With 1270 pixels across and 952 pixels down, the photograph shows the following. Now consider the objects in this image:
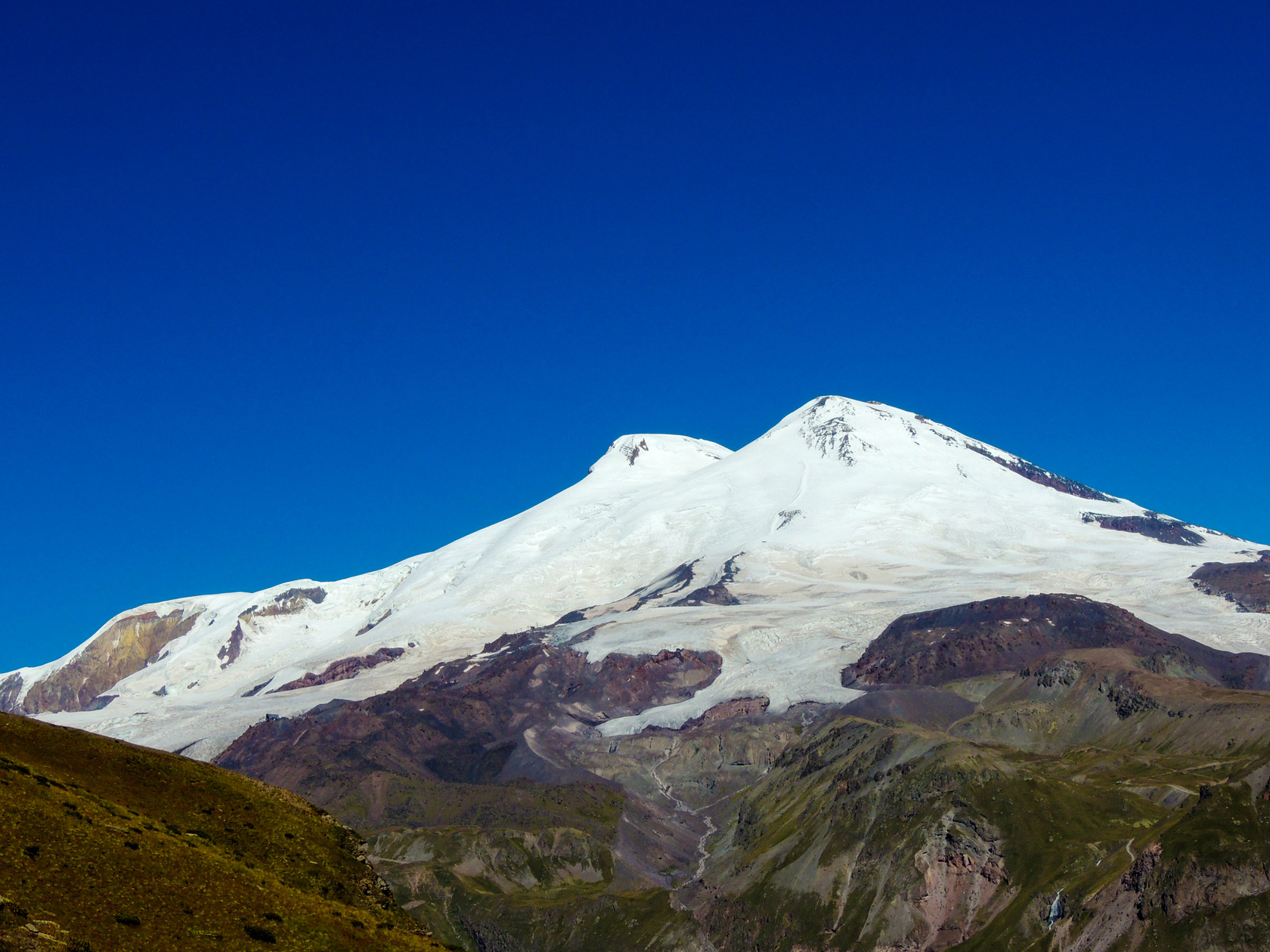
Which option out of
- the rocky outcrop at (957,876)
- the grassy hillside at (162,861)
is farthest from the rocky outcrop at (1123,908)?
the grassy hillside at (162,861)

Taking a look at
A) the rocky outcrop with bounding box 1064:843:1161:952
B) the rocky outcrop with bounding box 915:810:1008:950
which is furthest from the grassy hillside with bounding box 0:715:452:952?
the rocky outcrop with bounding box 915:810:1008:950

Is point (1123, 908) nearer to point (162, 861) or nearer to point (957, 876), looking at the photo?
point (957, 876)

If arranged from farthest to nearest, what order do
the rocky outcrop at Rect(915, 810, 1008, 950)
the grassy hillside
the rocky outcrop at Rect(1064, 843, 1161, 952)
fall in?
the rocky outcrop at Rect(915, 810, 1008, 950) → the rocky outcrop at Rect(1064, 843, 1161, 952) → the grassy hillside

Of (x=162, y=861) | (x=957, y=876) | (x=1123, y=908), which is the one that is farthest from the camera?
(x=957, y=876)

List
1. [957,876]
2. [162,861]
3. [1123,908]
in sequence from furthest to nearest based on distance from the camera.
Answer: [957,876] < [1123,908] < [162,861]

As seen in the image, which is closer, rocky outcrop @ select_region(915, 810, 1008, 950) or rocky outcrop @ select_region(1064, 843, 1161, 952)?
rocky outcrop @ select_region(1064, 843, 1161, 952)

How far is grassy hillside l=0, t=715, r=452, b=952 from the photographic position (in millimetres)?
38781

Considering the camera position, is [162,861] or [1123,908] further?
[1123,908]

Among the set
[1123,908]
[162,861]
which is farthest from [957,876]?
[162,861]

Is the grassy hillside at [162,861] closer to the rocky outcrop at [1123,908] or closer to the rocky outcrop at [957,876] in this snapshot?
the rocky outcrop at [1123,908]

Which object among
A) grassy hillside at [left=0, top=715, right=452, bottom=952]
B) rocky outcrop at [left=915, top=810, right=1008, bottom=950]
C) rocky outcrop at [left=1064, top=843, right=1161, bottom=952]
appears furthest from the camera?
rocky outcrop at [left=915, top=810, right=1008, bottom=950]

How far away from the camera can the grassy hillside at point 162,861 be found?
3878cm

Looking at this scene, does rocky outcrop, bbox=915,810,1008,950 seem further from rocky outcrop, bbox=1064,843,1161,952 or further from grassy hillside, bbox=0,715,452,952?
Answer: grassy hillside, bbox=0,715,452,952

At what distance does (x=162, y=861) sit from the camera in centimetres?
4400
